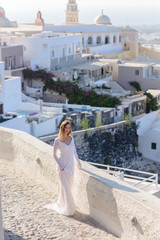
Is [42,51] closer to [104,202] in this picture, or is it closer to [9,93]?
[9,93]

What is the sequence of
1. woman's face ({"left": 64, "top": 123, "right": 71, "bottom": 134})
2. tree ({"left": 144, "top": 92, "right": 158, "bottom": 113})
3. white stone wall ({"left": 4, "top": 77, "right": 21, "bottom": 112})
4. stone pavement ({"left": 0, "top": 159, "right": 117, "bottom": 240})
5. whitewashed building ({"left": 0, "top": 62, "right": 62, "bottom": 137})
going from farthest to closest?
tree ({"left": 144, "top": 92, "right": 158, "bottom": 113}) < white stone wall ({"left": 4, "top": 77, "right": 21, "bottom": 112}) < whitewashed building ({"left": 0, "top": 62, "right": 62, "bottom": 137}) < woman's face ({"left": 64, "top": 123, "right": 71, "bottom": 134}) < stone pavement ({"left": 0, "top": 159, "right": 117, "bottom": 240})

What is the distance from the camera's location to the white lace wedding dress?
5.98 m

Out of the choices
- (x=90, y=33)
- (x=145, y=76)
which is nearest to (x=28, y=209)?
(x=145, y=76)

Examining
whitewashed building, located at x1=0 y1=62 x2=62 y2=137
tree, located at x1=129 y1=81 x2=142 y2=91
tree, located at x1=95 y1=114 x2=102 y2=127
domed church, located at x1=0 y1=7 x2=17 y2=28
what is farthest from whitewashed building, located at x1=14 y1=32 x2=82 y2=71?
domed church, located at x1=0 y1=7 x2=17 y2=28

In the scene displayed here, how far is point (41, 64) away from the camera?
2852 centimetres

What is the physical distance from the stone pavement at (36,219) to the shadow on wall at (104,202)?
0.10 m

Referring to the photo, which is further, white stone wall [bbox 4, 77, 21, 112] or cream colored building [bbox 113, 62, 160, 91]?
cream colored building [bbox 113, 62, 160, 91]

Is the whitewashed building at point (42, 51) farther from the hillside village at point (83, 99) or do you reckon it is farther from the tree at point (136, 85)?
the tree at point (136, 85)

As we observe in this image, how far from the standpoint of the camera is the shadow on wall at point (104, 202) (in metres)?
5.48

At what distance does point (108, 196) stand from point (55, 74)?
73.1 feet

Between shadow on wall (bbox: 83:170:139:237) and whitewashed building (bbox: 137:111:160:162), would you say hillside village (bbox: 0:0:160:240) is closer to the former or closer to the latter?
whitewashed building (bbox: 137:111:160:162)

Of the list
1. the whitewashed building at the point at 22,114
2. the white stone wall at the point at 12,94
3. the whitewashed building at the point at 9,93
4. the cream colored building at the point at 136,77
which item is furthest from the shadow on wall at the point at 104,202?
the cream colored building at the point at 136,77

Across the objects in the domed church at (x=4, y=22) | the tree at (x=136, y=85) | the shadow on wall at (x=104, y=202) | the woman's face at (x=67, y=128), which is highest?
the domed church at (x=4, y=22)

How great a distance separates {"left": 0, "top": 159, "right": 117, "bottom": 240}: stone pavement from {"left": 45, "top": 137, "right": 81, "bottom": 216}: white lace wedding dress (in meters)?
0.15
